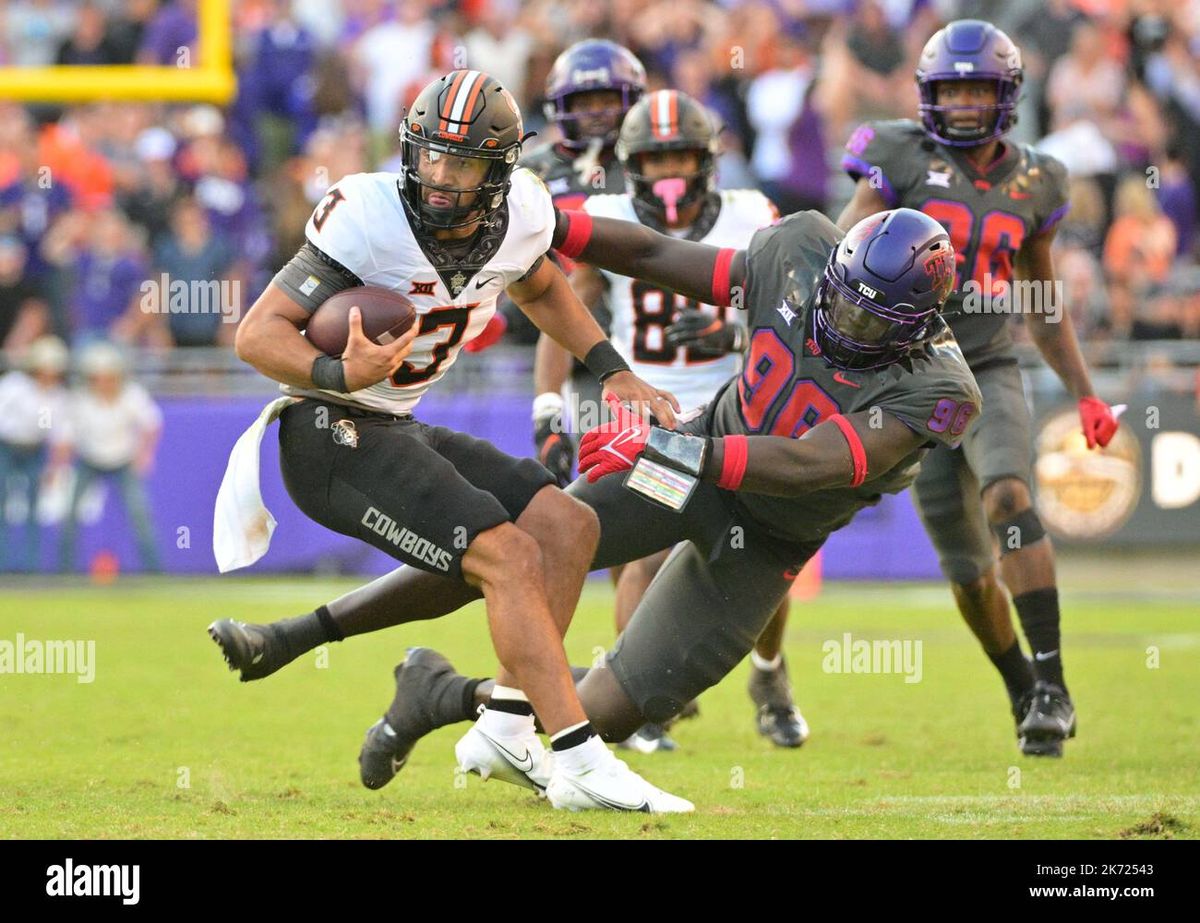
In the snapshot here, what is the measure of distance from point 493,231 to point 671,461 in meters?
0.79

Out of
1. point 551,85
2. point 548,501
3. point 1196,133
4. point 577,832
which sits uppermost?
point 1196,133

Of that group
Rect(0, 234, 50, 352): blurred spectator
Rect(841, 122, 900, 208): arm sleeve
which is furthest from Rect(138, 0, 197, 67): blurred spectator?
Rect(841, 122, 900, 208): arm sleeve

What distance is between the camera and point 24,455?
37.5 ft

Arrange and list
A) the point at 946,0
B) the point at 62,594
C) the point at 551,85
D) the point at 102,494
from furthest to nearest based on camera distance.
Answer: the point at 946,0
the point at 102,494
the point at 62,594
the point at 551,85

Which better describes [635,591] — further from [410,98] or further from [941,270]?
[410,98]

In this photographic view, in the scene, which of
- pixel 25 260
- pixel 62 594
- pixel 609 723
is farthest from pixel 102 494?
pixel 609 723

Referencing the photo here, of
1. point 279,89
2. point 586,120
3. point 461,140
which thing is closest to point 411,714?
point 461,140

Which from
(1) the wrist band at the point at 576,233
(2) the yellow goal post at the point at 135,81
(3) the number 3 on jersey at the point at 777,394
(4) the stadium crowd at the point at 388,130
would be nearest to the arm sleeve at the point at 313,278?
(1) the wrist band at the point at 576,233

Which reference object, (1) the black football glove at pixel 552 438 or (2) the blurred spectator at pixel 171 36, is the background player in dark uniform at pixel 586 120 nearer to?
(1) the black football glove at pixel 552 438

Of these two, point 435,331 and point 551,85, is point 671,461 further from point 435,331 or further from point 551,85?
point 551,85

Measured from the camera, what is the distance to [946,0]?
45.2 feet

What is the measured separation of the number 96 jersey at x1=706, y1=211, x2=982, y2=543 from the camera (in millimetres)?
4711

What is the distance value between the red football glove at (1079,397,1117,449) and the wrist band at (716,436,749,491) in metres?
2.06

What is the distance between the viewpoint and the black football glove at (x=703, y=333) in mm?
6484
